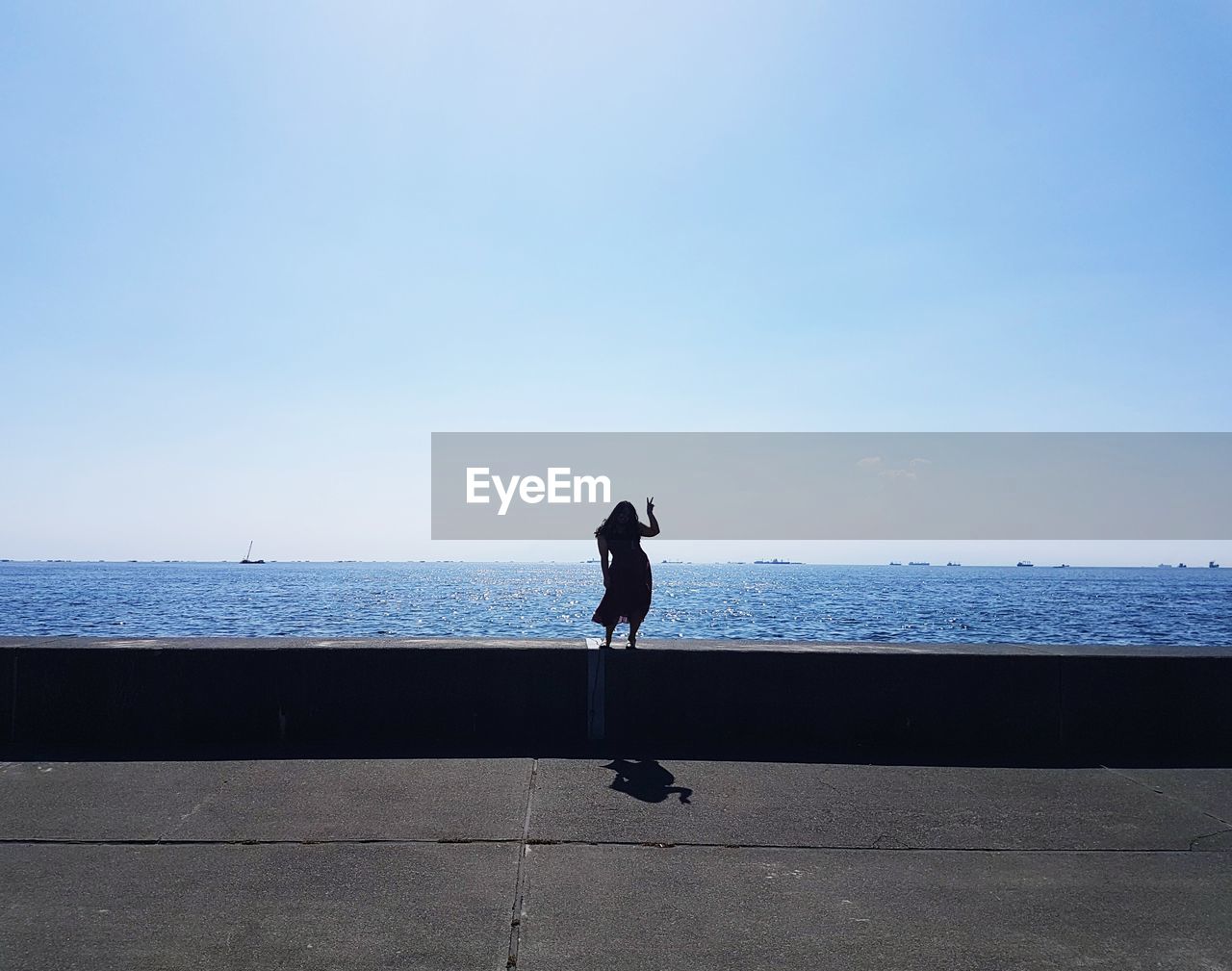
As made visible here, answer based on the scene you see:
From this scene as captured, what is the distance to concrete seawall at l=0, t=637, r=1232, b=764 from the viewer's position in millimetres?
7484

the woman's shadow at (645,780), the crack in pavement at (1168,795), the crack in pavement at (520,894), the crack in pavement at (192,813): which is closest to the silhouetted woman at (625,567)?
the woman's shadow at (645,780)

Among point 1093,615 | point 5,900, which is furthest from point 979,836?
point 1093,615

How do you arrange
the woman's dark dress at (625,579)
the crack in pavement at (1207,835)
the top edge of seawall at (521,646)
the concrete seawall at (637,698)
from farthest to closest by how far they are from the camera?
1. the woman's dark dress at (625,579)
2. the top edge of seawall at (521,646)
3. the concrete seawall at (637,698)
4. the crack in pavement at (1207,835)

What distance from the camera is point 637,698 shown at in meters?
7.64

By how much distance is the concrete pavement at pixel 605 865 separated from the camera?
3.85 m

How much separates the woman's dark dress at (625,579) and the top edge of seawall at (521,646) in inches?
11.1

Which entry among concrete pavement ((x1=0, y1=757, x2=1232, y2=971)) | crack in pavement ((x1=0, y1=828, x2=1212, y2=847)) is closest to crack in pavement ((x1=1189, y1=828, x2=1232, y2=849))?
concrete pavement ((x1=0, y1=757, x2=1232, y2=971))

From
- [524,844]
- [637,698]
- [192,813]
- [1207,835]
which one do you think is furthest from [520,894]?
[1207,835]

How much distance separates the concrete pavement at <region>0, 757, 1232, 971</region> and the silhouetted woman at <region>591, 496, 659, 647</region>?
1.46 metres

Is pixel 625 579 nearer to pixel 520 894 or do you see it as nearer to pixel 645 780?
pixel 645 780

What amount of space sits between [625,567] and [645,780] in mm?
2081

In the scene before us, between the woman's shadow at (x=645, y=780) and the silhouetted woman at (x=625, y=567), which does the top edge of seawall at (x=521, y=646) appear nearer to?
the silhouetted woman at (x=625, y=567)

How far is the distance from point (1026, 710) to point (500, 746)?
4370 millimetres

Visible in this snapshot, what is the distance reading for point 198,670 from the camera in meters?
7.52
